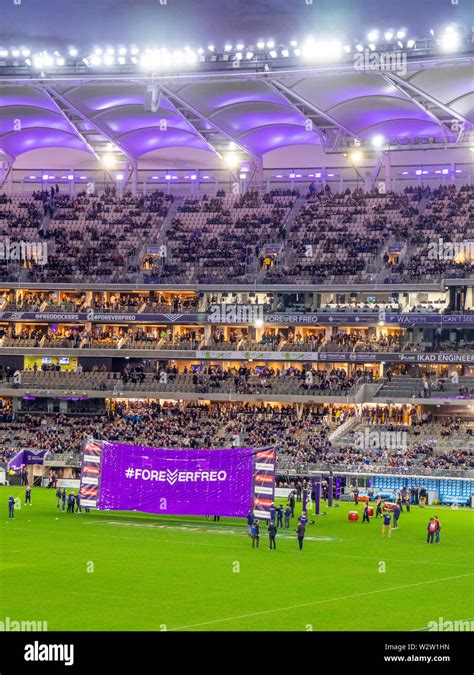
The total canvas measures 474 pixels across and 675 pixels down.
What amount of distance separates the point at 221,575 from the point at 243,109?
62506 millimetres

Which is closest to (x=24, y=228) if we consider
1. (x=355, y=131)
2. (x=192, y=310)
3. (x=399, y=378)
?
(x=192, y=310)

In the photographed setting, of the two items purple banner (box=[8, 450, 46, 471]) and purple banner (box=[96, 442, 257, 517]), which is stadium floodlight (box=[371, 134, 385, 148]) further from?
purple banner (box=[96, 442, 257, 517])

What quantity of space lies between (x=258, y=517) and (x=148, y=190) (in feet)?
210

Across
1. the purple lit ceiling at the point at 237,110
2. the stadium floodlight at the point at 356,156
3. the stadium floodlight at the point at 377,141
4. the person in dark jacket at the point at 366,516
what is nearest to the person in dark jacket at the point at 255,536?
the person in dark jacket at the point at 366,516

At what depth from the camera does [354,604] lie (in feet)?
111

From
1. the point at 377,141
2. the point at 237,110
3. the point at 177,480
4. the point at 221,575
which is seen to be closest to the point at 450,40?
the point at 377,141

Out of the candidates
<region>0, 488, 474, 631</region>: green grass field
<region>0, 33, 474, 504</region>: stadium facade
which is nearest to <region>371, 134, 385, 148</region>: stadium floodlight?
<region>0, 33, 474, 504</region>: stadium facade

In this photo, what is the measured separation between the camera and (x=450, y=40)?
81.1 metres

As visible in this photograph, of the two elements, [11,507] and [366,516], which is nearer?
[11,507]

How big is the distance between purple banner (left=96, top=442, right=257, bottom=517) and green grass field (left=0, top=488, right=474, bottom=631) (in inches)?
33.8

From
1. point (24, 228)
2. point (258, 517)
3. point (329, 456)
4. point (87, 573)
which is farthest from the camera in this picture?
point (24, 228)

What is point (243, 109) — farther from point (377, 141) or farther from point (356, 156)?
point (377, 141)

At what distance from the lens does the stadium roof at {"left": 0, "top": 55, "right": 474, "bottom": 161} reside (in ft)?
287
